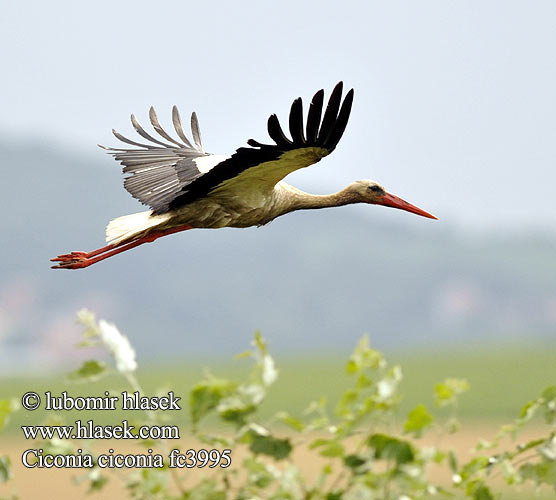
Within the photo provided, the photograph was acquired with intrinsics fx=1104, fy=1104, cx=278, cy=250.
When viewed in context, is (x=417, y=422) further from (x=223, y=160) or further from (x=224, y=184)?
(x=223, y=160)

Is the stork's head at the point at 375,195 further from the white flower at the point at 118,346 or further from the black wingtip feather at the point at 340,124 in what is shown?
the white flower at the point at 118,346

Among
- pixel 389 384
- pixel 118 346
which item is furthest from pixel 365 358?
pixel 118 346

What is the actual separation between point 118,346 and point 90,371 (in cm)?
10

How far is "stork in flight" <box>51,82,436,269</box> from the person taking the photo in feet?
19.5

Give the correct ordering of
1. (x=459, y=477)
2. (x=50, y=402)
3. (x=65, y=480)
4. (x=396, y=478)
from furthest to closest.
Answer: (x=65, y=480)
(x=50, y=402)
(x=459, y=477)
(x=396, y=478)

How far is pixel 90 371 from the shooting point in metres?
2.82

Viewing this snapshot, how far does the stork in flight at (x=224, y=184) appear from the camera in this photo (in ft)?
19.5

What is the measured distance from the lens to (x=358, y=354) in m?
2.68

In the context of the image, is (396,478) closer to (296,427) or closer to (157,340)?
(296,427)

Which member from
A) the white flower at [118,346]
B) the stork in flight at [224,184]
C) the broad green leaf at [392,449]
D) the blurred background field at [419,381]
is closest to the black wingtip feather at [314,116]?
the stork in flight at [224,184]

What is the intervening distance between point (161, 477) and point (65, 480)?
2631 cm

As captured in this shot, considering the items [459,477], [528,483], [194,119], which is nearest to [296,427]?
[459,477]

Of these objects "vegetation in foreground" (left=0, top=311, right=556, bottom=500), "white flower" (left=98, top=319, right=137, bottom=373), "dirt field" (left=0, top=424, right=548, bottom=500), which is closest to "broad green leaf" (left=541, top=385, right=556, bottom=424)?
"vegetation in foreground" (left=0, top=311, right=556, bottom=500)

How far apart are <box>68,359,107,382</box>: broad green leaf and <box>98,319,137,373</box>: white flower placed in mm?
44
